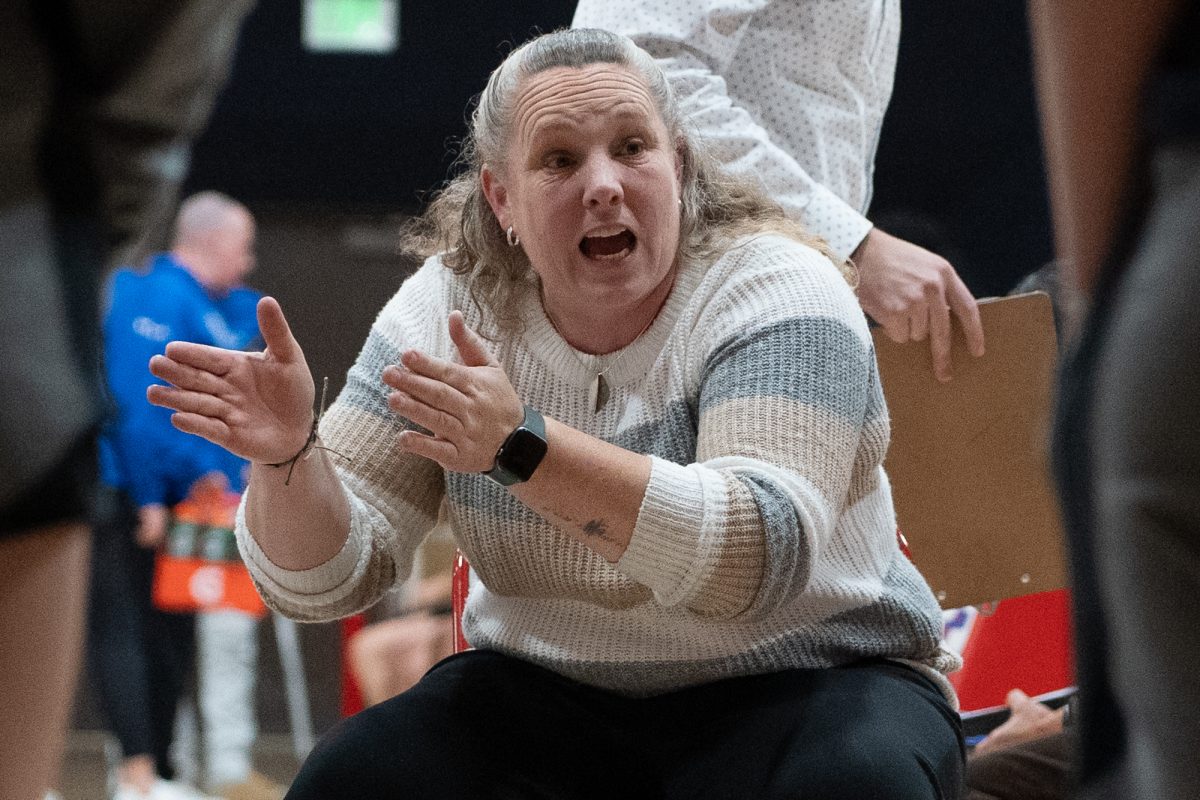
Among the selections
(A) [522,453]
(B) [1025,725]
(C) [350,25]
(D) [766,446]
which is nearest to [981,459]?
(B) [1025,725]

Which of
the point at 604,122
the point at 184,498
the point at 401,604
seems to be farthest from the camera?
the point at 401,604

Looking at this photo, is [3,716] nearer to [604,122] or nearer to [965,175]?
[604,122]

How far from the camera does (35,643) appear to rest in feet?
2.81

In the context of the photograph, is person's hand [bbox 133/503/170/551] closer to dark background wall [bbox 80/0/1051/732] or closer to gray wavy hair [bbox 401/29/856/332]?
dark background wall [bbox 80/0/1051/732]

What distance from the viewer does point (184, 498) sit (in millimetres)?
4492

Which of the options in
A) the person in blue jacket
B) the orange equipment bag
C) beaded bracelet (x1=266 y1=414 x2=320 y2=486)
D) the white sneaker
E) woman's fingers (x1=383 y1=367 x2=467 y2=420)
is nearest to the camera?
woman's fingers (x1=383 y1=367 x2=467 y2=420)

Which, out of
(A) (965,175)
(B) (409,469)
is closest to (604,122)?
(B) (409,469)

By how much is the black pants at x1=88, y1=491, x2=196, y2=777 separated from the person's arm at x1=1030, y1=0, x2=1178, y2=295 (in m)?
3.45

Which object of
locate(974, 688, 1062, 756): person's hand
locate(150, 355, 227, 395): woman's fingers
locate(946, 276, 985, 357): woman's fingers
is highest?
locate(150, 355, 227, 395): woman's fingers

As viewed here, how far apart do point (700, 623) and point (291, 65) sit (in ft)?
18.4

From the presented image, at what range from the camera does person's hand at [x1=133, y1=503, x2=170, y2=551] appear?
4363 mm

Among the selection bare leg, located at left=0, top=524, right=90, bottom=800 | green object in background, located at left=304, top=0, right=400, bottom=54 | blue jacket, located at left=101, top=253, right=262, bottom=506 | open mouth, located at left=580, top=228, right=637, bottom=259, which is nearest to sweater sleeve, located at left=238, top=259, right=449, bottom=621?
open mouth, located at left=580, top=228, right=637, bottom=259

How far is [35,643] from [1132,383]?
2.02 feet

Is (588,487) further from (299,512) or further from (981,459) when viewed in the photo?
(981,459)
